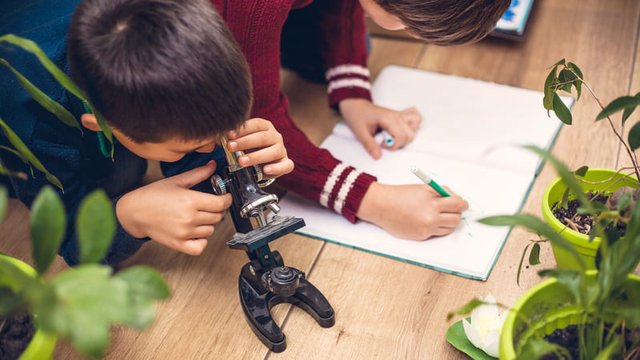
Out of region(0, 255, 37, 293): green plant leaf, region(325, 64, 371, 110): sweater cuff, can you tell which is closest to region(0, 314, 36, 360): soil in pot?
region(0, 255, 37, 293): green plant leaf

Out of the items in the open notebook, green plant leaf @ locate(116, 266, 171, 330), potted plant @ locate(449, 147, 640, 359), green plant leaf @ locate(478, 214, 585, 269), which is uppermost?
green plant leaf @ locate(116, 266, 171, 330)

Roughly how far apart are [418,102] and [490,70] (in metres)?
0.17

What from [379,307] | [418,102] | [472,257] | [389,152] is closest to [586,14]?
[418,102]

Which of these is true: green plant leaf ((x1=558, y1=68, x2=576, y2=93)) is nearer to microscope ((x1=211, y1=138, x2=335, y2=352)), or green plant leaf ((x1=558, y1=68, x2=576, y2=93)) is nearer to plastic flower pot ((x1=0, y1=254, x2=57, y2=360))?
microscope ((x1=211, y1=138, x2=335, y2=352))

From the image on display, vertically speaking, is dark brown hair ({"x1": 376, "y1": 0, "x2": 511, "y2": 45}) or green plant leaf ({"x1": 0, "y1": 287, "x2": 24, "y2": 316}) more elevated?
green plant leaf ({"x1": 0, "y1": 287, "x2": 24, "y2": 316})

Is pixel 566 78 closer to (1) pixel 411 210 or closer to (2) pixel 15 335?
(1) pixel 411 210

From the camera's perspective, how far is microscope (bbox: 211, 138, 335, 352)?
77cm

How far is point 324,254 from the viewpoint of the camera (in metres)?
0.93

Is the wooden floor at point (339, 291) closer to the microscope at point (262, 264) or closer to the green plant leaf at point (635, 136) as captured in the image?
the microscope at point (262, 264)

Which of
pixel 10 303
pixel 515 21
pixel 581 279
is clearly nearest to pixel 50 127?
pixel 10 303

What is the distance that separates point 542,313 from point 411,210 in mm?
302

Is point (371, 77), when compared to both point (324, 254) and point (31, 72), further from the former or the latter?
point (31, 72)

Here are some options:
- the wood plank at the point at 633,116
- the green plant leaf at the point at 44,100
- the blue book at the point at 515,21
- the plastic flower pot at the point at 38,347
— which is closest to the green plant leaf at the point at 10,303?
the plastic flower pot at the point at 38,347

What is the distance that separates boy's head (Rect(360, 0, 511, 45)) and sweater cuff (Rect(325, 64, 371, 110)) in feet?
0.86
